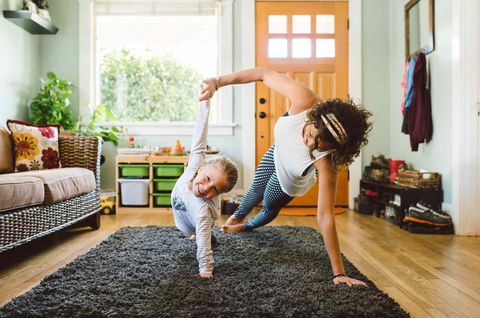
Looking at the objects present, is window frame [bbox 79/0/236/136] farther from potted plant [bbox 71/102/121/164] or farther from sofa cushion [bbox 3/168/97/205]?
sofa cushion [bbox 3/168/97/205]

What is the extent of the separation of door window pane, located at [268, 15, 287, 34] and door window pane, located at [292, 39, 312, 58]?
0.60ft

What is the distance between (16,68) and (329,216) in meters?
3.46

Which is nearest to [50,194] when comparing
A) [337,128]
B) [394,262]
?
[337,128]

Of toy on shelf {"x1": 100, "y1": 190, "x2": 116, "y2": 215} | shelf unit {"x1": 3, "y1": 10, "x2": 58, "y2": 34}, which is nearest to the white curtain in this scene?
shelf unit {"x1": 3, "y1": 10, "x2": 58, "y2": 34}

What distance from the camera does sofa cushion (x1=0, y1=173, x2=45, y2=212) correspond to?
1667 millimetres

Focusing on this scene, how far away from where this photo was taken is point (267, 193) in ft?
6.55

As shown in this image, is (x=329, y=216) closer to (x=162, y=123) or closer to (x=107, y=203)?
(x=107, y=203)

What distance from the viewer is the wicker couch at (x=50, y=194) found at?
171cm

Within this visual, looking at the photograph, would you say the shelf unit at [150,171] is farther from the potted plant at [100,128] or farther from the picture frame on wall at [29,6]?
the picture frame on wall at [29,6]

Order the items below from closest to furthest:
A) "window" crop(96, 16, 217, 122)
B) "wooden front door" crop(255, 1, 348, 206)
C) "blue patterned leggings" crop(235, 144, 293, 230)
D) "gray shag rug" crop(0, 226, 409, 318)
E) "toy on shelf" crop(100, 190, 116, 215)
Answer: "gray shag rug" crop(0, 226, 409, 318)
"blue patterned leggings" crop(235, 144, 293, 230)
"toy on shelf" crop(100, 190, 116, 215)
"wooden front door" crop(255, 1, 348, 206)
"window" crop(96, 16, 217, 122)

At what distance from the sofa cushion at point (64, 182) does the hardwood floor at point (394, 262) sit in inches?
12.2

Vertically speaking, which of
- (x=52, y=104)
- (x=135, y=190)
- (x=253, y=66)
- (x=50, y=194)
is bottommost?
(x=135, y=190)

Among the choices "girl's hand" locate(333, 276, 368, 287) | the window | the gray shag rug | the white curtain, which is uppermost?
the white curtain

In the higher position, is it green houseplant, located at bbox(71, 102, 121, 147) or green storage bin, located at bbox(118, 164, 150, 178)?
green houseplant, located at bbox(71, 102, 121, 147)
